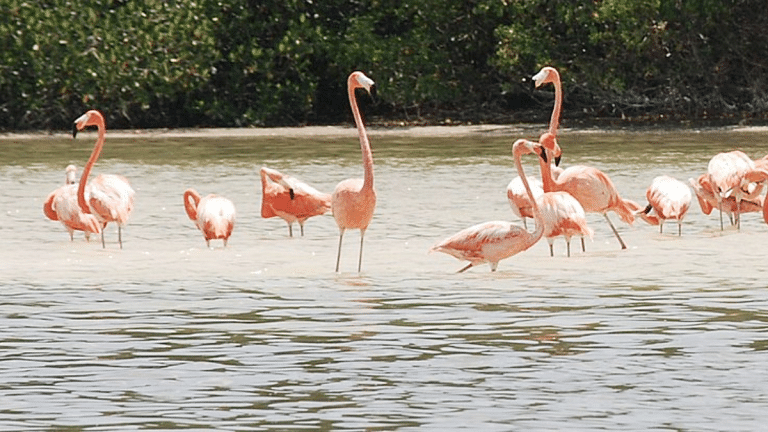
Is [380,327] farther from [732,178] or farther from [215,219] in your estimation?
[732,178]

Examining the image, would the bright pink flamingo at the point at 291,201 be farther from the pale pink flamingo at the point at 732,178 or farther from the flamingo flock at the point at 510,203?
the pale pink flamingo at the point at 732,178

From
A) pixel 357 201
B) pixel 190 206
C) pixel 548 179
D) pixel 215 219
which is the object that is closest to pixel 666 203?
pixel 548 179

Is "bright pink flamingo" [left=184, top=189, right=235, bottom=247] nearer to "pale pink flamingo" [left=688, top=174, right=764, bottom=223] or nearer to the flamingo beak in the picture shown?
the flamingo beak

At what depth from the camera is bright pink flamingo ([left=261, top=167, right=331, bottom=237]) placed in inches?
455

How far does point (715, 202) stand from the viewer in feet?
38.5

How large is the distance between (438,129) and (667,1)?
3488mm

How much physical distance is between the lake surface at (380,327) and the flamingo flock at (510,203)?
0.17 m

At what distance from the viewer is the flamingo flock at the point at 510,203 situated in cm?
960

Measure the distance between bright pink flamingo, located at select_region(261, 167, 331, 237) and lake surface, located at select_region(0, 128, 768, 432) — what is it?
0.16 m

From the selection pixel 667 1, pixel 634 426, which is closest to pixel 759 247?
pixel 634 426

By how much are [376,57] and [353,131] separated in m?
1.25

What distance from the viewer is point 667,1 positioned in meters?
22.9

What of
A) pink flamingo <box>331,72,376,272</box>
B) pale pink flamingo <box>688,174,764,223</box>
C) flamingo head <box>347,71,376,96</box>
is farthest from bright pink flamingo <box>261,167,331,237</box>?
pale pink flamingo <box>688,174,764,223</box>

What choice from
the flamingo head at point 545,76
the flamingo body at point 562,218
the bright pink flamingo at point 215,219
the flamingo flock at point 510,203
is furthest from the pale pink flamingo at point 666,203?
the bright pink flamingo at point 215,219
